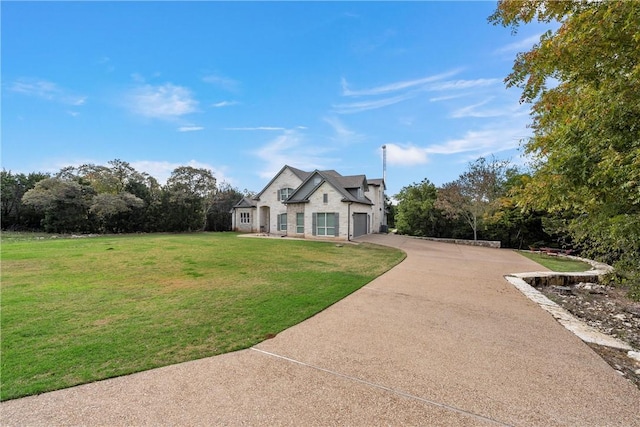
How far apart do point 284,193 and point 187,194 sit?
1281 cm

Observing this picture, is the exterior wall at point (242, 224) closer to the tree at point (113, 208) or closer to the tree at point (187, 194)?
the tree at point (187, 194)

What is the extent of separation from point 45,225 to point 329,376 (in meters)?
35.3

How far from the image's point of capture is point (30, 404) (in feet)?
8.63

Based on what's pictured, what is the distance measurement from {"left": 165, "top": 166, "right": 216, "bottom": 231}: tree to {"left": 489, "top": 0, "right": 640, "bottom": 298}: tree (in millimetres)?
32342

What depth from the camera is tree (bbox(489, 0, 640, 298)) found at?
10.9ft

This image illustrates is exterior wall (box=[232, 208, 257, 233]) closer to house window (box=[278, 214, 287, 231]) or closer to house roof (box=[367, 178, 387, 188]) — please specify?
house window (box=[278, 214, 287, 231])

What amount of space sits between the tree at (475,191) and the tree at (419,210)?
2.20 metres

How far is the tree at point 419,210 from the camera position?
2395 centimetres

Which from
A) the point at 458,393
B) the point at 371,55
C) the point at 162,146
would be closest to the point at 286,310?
the point at 458,393

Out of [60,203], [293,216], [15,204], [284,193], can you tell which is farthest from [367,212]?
[15,204]

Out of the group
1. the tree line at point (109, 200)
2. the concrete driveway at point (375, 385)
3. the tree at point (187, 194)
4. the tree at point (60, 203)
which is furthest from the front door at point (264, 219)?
the concrete driveway at point (375, 385)

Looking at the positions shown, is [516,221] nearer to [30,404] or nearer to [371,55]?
[371,55]

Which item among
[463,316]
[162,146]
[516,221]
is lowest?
[463,316]

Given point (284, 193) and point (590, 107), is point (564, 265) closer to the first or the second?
point (590, 107)
